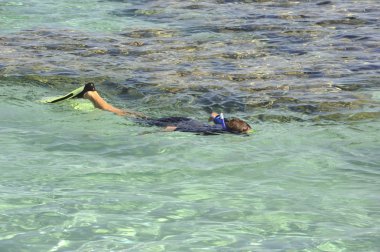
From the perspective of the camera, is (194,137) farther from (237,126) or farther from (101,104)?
(101,104)

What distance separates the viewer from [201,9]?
18.9 meters

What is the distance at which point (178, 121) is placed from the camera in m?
9.64

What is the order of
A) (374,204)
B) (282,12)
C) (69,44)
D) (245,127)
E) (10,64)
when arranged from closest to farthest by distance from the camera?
1. (374,204)
2. (245,127)
3. (10,64)
4. (69,44)
5. (282,12)

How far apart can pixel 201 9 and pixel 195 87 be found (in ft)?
24.5

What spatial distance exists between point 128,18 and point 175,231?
12488 millimetres

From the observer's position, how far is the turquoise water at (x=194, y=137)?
613cm

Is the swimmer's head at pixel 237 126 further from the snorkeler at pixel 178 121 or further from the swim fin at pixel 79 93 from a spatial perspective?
the swim fin at pixel 79 93

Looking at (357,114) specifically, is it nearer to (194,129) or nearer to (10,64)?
(194,129)

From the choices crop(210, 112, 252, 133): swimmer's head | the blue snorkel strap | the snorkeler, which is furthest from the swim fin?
crop(210, 112, 252, 133): swimmer's head

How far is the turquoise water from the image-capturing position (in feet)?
20.1

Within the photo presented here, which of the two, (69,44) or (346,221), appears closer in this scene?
(346,221)

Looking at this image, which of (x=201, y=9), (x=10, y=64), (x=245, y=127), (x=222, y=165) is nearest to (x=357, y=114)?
(x=245, y=127)

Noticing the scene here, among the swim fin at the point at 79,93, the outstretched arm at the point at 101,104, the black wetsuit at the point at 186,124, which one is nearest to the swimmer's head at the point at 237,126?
the black wetsuit at the point at 186,124

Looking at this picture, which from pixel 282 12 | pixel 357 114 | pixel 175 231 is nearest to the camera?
pixel 175 231
